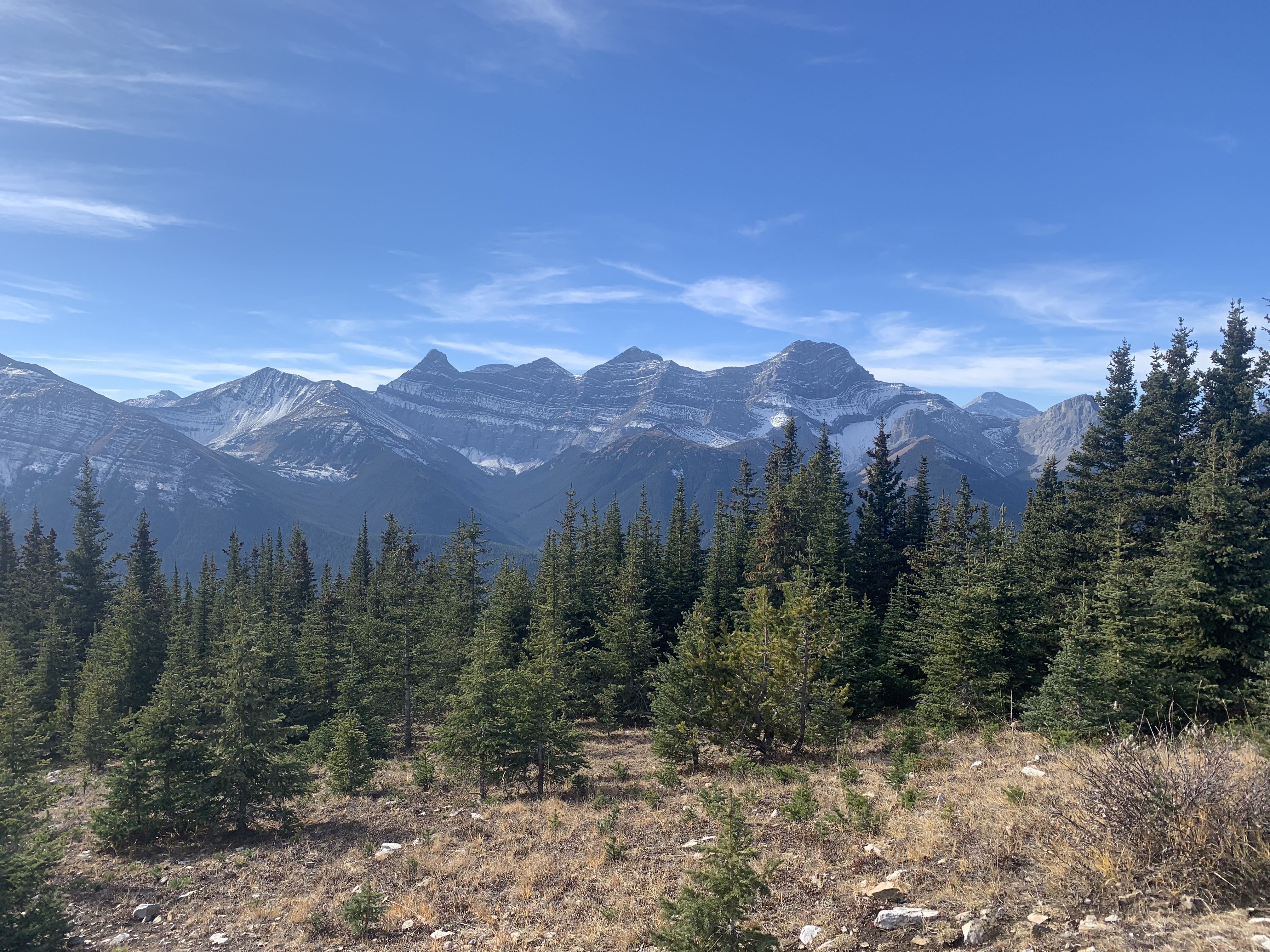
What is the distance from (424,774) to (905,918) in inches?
889

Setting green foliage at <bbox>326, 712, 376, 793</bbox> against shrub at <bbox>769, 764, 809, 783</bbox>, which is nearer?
shrub at <bbox>769, 764, 809, 783</bbox>

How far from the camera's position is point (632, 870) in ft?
45.5

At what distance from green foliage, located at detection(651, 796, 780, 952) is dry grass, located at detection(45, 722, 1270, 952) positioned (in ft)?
7.15

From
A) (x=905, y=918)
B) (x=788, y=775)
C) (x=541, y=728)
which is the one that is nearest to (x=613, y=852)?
(x=788, y=775)

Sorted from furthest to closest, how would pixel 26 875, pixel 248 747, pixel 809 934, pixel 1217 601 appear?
pixel 248 747 < pixel 1217 601 < pixel 26 875 < pixel 809 934

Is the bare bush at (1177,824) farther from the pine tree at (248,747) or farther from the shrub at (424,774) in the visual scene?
the shrub at (424,774)

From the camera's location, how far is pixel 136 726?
2164 cm

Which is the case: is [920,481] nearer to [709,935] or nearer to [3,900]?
[709,935]

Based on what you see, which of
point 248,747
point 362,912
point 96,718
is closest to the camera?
point 362,912

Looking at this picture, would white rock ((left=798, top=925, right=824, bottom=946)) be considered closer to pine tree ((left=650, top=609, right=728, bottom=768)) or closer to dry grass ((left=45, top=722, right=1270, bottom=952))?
dry grass ((left=45, top=722, right=1270, bottom=952))

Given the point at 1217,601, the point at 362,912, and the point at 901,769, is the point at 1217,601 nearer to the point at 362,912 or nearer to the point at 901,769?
the point at 901,769

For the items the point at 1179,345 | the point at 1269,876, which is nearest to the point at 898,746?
the point at 1269,876

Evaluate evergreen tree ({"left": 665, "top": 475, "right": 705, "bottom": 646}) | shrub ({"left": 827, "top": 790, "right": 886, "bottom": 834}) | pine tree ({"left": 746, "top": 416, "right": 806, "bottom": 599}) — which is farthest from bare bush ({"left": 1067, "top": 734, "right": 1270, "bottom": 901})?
evergreen tree ({"left": 665, "top": 475, "right": 705, "bottom": 646})

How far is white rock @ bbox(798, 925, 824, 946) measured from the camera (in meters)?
9.15
